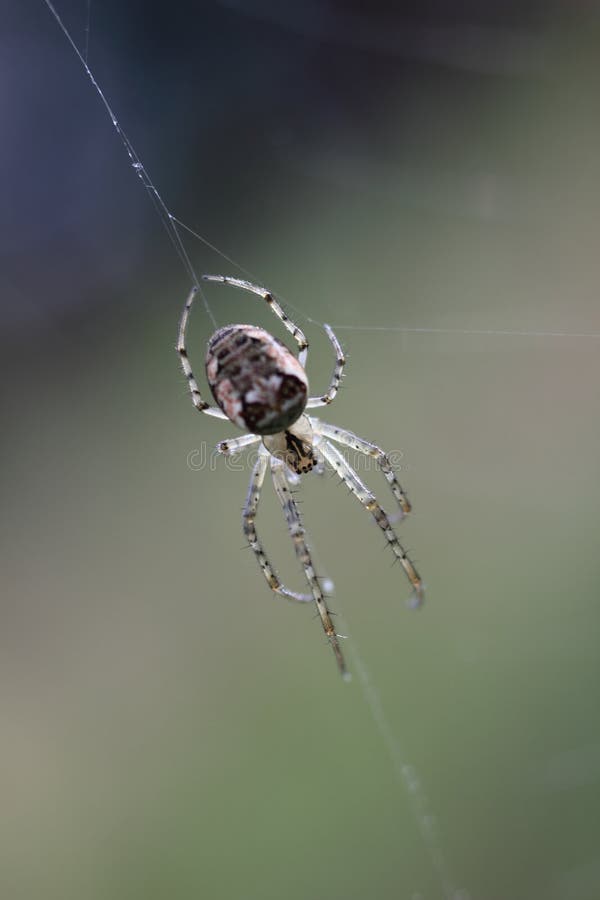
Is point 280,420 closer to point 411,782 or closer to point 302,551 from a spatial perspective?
point 302,551

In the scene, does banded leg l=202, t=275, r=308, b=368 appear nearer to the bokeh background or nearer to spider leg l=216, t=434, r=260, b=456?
spider leg l=216, t=434, r=260, b=456

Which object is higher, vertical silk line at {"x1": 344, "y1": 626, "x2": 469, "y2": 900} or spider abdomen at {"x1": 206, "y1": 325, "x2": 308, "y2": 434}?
spider abdomen at {"x1": 206, "y1": 325, "x2": 308, "y2": 434}

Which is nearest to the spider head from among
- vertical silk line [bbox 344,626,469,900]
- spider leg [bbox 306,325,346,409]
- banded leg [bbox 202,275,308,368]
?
spider leg [bbox 306,325,346,409]

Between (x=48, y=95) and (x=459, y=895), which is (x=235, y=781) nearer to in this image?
(x=459, y=895)

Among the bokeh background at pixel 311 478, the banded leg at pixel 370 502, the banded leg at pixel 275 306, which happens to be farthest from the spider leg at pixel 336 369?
the bokeh background at pixel 311 478

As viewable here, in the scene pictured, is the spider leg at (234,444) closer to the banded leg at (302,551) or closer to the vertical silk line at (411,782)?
the banded leg at (302,551)

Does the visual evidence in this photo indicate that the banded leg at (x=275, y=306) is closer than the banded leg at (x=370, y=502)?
Yes
